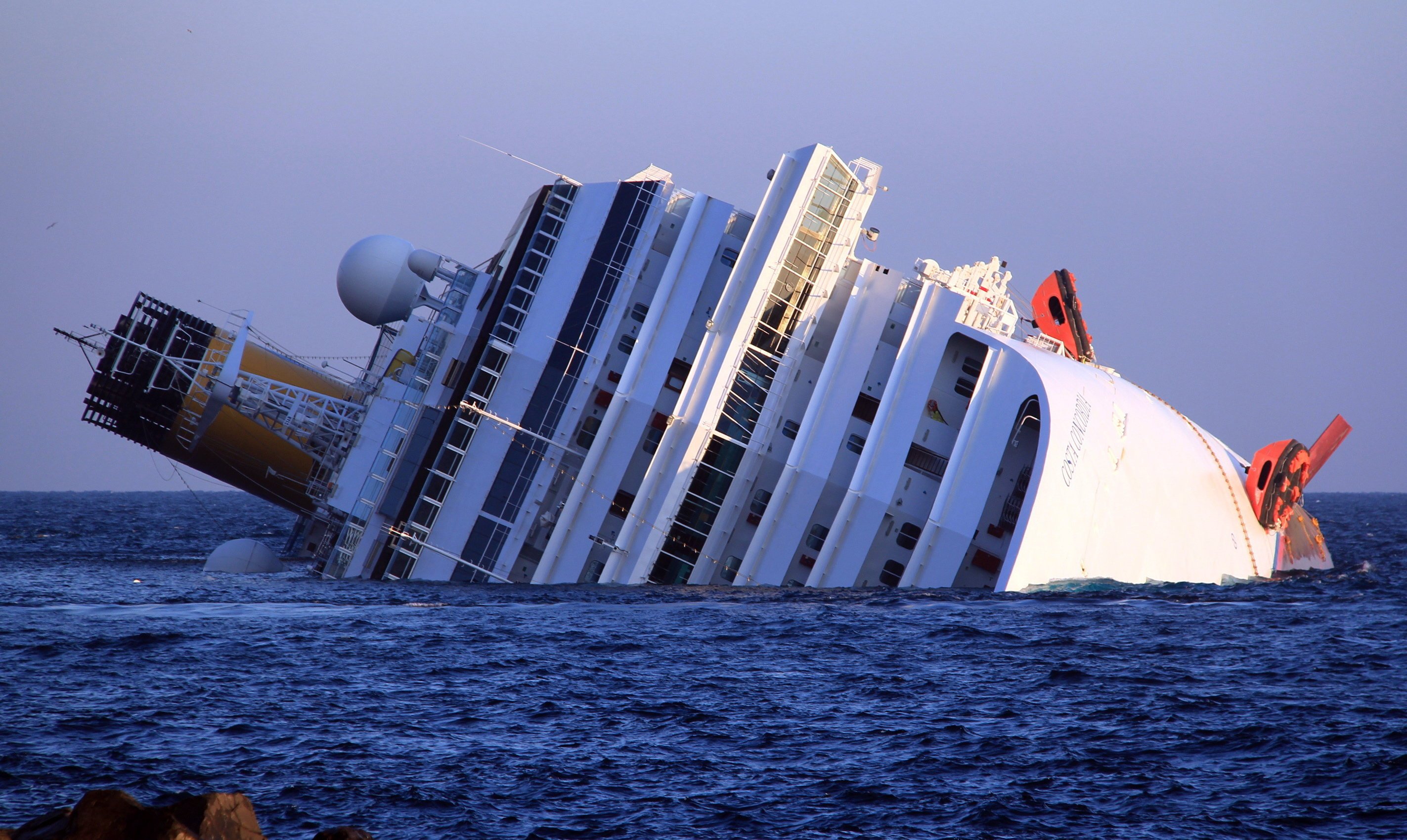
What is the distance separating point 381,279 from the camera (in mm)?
32625

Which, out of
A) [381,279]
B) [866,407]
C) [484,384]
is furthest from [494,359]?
[866,407]

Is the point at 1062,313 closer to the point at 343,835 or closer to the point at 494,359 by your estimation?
the point at 494,359

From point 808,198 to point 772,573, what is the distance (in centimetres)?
924

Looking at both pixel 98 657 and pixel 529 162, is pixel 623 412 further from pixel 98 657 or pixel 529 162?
pixel 98 657

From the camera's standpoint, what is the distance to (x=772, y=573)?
2683 cm

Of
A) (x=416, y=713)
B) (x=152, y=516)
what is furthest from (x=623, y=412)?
(x=152, y=516)

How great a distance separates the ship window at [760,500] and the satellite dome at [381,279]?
11585mm

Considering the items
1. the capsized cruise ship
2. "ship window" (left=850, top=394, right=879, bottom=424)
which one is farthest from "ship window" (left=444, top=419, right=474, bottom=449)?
"ship window" (left=850, top=394, right=879, bottom=424)

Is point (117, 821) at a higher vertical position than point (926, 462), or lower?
lower

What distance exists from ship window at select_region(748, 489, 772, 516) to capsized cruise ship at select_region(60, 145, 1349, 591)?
88 mm

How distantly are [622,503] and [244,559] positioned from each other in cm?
1298

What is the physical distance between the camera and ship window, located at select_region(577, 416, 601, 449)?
28.7 m

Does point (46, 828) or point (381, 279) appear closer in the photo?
point (46, 828)

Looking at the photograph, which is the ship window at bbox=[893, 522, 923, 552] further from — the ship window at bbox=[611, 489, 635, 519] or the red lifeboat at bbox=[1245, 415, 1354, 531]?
the red lifeboat at bbox=[1245, 415, 1354, 531]
